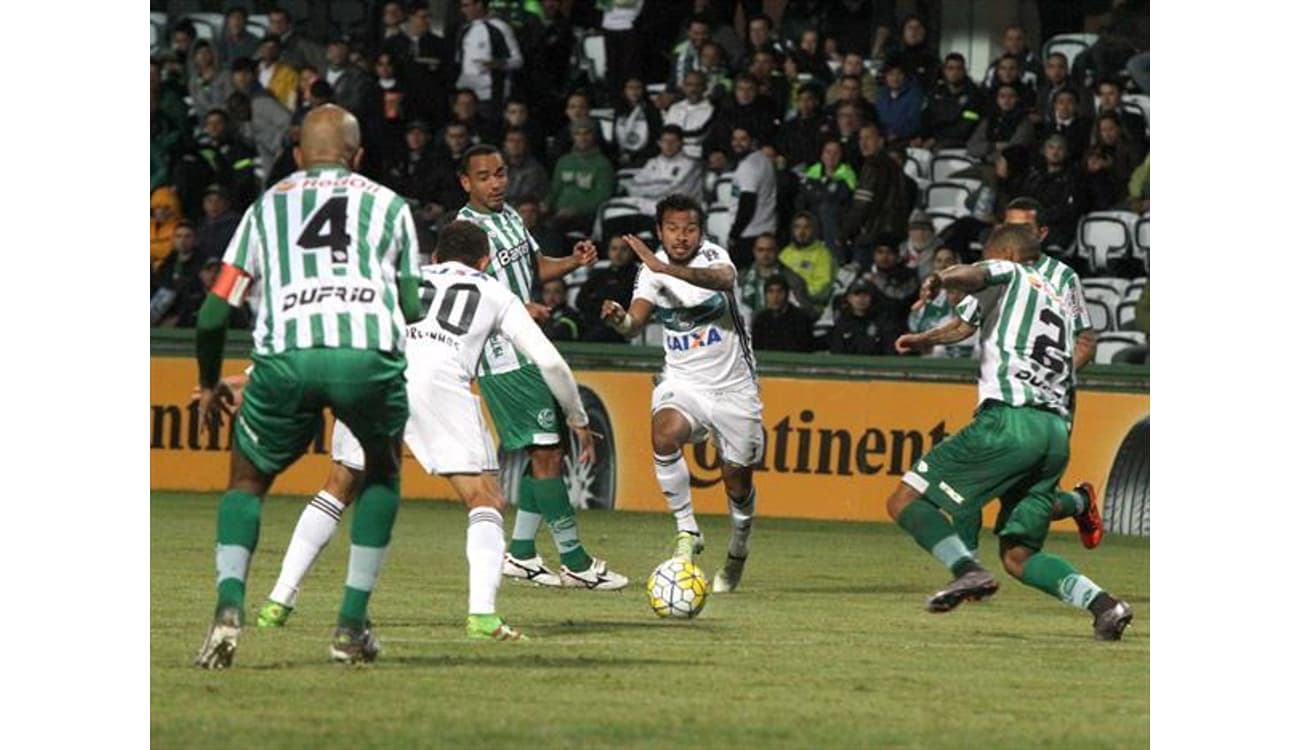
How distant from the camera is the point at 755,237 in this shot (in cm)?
1805

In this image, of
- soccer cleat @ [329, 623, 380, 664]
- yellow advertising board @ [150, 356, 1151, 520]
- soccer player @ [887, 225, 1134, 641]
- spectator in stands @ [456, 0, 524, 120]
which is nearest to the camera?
soccer cleat @ [329, 623, 380, 664]

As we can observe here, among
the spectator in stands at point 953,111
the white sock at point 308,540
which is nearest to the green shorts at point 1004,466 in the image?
the white sock at point 308,540

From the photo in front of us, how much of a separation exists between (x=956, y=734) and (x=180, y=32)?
15274 millimetres

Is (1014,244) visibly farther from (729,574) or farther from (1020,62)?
(1020,62)

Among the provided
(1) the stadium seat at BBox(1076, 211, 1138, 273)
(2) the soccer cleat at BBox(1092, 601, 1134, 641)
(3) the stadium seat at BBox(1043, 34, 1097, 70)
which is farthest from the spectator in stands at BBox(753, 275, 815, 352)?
(2) the soccer cleat at BBox(1092, 601, 1134, 641)

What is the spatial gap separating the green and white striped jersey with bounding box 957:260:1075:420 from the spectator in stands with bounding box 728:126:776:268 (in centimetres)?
813

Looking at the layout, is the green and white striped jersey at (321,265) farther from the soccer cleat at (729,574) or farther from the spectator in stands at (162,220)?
the spectator in stands at (162,220)

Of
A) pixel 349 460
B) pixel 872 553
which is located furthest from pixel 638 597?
pixel 872 553

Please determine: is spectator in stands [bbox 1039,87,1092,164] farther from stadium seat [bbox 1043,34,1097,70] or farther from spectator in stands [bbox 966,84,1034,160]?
stadium seat [bbox 1043,34,1097,70]

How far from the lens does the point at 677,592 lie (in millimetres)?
10305

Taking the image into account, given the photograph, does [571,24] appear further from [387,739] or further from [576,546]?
[387,739]

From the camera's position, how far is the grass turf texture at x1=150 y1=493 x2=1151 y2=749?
721 centimetres

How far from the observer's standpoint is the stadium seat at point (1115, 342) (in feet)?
55.0

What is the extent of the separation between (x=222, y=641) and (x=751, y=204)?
10544 mm
